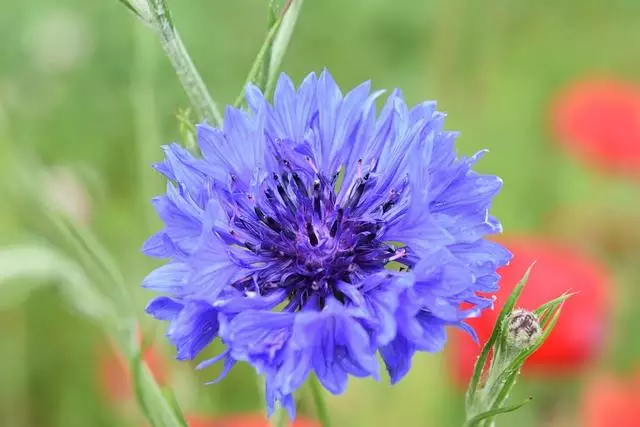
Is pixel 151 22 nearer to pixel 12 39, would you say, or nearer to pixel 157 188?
pixel 157 188

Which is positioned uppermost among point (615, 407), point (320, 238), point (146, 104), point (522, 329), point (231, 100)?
point (231, 100)

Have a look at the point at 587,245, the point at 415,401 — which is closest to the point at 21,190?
the point at 415,401

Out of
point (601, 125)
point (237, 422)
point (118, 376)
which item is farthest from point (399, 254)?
point (601, 125)

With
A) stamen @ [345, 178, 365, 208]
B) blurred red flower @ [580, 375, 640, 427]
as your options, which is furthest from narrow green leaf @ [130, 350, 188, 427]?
blurred red flower @ [580, 375, 640, 427]

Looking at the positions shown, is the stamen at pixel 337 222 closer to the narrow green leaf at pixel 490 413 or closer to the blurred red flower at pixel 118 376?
the narrow green leaf at pixel 490 413

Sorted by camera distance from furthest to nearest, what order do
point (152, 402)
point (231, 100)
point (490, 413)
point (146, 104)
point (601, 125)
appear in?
1. point (231, 100)
2. point (601, 125)
3. point (146, 104)
4. point (152, 402)
5. point (490, 413)

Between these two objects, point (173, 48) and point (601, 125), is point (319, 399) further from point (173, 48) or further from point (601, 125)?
point (601, 125)

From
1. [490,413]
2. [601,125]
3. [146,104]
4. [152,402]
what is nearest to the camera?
[490,413]
